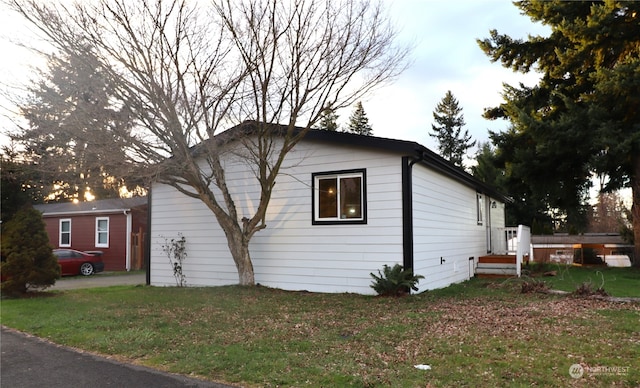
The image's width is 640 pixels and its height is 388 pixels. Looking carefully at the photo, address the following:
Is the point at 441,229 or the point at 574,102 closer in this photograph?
the point at 441,229

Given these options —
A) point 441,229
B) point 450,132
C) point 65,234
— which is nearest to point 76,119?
point 441,229

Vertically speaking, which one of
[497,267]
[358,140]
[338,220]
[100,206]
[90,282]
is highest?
[358,140]

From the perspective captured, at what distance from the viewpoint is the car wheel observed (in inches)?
707

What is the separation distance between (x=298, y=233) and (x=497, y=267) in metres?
6.62

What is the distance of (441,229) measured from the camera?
1080cm

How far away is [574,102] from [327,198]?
33.1ft

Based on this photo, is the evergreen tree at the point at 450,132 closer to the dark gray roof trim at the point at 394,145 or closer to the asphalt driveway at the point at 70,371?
the dark gray roof trim at the point at 394,145

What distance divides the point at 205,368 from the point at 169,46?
21.9ft

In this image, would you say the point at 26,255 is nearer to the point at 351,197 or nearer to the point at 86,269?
the point at 351,197

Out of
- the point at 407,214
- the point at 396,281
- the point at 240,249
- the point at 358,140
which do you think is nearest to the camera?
the point at 396,281

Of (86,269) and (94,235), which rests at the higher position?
Answer: (94,235)

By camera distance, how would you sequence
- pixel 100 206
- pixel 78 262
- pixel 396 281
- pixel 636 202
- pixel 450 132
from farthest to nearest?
1. pixel 450 132
2. pixel 100 206
3. pixel 78 262
4. pixel 636 202
5. pixel 396 281

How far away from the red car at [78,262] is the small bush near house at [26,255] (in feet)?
25.9


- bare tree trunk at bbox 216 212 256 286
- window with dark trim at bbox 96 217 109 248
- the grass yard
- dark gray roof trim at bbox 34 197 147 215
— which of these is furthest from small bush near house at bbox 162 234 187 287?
window with dark trim at bbox 96 217 109 248
